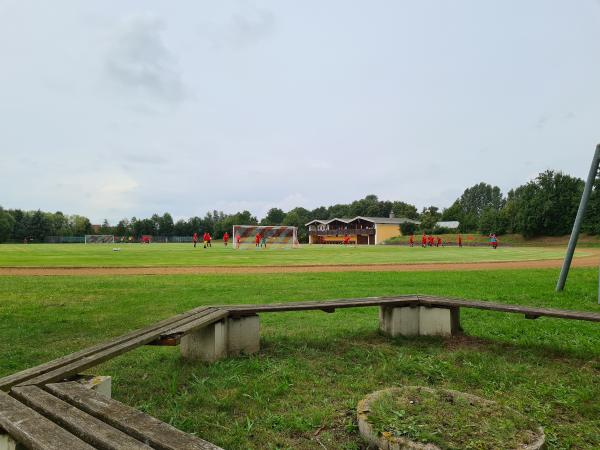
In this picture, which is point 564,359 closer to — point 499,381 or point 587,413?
point 499,381

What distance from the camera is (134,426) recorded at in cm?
222

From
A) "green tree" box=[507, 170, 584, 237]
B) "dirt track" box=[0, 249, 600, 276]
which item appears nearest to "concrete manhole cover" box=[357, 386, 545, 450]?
"dirt track" box=[0, 249, 600, 276]

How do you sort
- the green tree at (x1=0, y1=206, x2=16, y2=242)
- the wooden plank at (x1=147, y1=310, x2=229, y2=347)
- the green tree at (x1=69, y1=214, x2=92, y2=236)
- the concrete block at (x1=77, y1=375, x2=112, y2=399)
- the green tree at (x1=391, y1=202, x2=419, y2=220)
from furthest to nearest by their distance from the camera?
the green tree at (x1=69, y1=214, x2=92, y2=236) → the green tree at (x1=391, y1=202, x2=419, y2=220) → the green tree at (x1=0, y1=206, x2=16, y2=242) → the wooden plank at (x1=147, y1=310, x2=229, y2=347) → the concrete block at (x1=77, y1=375, x2=112, y2=399)

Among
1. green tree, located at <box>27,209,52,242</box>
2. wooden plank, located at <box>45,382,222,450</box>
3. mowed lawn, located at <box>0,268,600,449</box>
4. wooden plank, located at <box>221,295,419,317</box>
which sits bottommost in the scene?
mowed lawn, located at <box>0,268,600,449</box>

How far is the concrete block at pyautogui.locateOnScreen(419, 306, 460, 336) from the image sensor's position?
221 inches

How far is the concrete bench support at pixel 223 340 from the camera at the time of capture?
4.63 meters

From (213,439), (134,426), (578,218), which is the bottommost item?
(213,439)

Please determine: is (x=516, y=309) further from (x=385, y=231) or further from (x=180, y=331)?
(x=385, y=231)

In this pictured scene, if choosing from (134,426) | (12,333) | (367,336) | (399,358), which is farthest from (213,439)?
(12,333)

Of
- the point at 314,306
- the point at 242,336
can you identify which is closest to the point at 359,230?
the point at 314,306

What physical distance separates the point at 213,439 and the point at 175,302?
590 centimetres

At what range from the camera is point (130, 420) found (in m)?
2.30

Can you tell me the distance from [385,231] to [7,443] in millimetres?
77176

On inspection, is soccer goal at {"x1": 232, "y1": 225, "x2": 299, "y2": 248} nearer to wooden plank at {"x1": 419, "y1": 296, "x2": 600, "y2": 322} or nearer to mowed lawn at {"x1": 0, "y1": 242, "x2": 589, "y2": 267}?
mowed lawn at {"x1": 0, "y1": 242, "x2": 589, "y2": 267}
